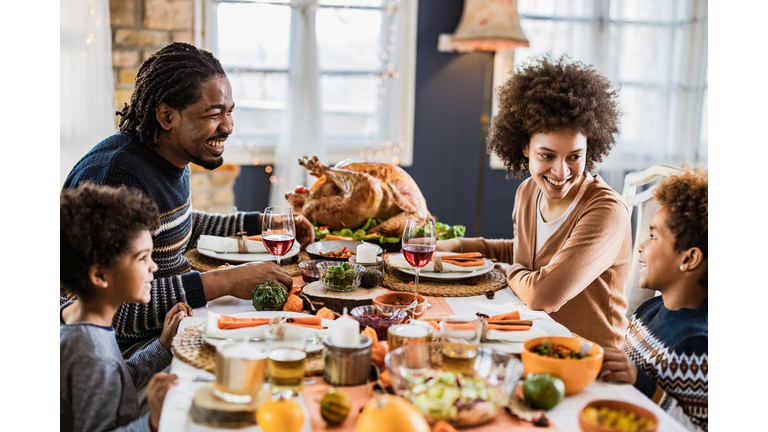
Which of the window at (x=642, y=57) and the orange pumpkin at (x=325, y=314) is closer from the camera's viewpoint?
the orange pumpkin at (x=325, y=314)

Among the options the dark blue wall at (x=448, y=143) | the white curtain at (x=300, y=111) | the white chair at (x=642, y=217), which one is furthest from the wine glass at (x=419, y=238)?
the dark blue wall at (x=448, y=143)

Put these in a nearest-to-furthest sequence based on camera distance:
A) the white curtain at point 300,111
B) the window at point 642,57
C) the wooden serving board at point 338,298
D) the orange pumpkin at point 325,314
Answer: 1. the orange pumpkin at point 325,314
2. the wooden serving board at point 338,298
3. the white curtain at point 300,111
4. the window at point 642,57

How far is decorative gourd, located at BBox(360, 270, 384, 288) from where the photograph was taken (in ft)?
5.15

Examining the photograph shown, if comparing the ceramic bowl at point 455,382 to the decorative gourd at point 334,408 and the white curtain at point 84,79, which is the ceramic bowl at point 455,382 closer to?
the decorative gourd at point 334,408

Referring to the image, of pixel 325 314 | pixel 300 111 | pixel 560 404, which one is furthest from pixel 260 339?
pixel 300 111

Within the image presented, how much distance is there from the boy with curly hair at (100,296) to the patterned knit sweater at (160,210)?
28cm

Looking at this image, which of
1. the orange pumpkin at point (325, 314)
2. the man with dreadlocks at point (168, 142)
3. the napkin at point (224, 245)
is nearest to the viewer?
the orange pumpkin at point (325, 314)

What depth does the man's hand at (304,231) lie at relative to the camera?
2184mm

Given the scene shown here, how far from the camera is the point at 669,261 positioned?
1287 millimetres

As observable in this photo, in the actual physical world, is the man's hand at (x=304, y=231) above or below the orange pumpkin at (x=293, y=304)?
above

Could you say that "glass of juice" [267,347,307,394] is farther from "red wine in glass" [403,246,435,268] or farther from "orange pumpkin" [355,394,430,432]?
"red wine in glass" [403,246,435,268]

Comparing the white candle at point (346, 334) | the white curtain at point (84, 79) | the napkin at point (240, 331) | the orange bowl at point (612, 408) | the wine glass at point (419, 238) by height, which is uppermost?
the white curtain at point (84, 79)

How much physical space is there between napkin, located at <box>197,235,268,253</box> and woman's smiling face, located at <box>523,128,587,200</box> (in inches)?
39.0
